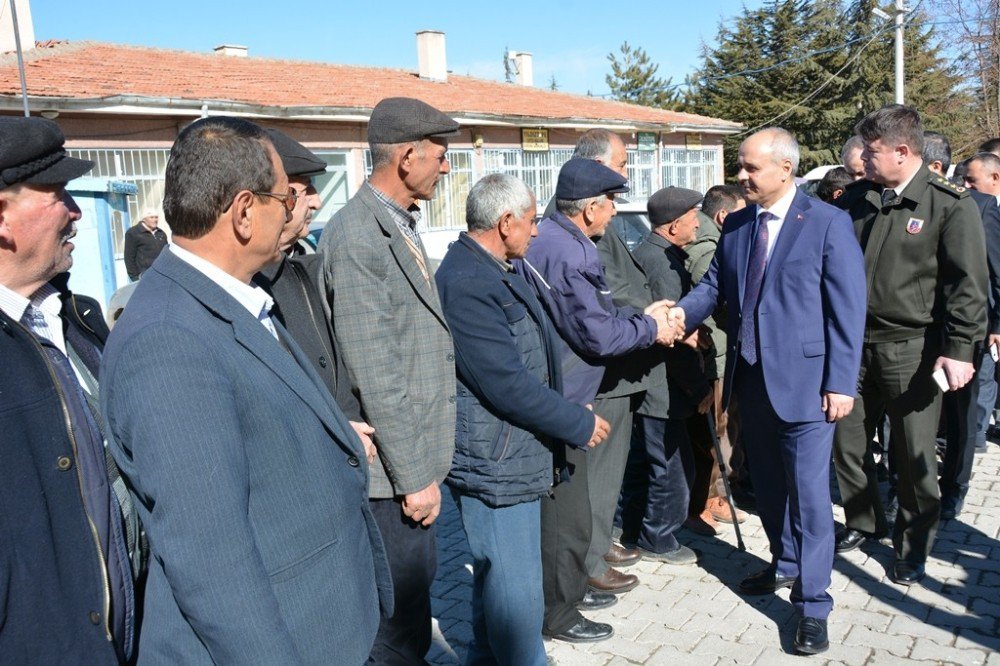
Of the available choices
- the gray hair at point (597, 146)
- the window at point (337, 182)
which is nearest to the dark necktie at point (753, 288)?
the gray hair at point (597, 146)

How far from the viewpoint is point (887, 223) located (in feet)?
13.9

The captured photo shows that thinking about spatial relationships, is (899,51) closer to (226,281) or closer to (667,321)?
(667,321)

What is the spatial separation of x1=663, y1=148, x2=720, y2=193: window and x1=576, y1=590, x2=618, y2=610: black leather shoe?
2657 centimetres

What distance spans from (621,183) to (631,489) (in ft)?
6.22

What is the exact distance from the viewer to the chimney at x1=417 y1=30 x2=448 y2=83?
2567cm

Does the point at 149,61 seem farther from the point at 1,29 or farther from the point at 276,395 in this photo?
the point at 276,395

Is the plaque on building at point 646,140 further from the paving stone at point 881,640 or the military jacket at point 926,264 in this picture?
the paving stone at point 881,640

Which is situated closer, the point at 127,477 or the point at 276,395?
the point at 276,395

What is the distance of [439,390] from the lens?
2902 mm

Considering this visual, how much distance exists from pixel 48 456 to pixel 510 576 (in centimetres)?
171

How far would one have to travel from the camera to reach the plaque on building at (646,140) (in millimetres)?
27969

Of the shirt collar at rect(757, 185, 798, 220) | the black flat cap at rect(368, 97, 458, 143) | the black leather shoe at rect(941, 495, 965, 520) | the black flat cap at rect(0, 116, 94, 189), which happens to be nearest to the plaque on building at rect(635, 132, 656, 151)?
the black leather shoe at rect(941, 495, 965, 520)

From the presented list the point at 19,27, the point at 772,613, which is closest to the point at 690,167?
the point at 19,27

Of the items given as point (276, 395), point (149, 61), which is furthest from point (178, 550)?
point (149, 61)
